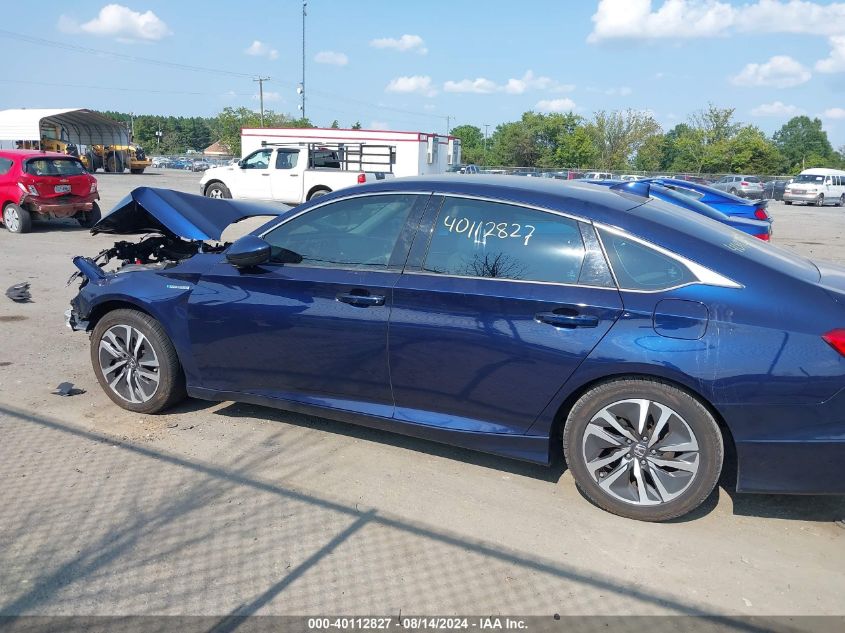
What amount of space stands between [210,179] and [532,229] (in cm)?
1745

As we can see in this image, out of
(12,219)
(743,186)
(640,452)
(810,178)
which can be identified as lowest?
(640,452)

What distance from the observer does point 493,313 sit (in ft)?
11.6

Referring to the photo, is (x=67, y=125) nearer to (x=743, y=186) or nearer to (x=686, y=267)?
(x=743, y=186)

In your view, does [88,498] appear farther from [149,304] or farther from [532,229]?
[532,229]

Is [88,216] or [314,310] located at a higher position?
[314,310]

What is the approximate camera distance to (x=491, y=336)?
3.54m

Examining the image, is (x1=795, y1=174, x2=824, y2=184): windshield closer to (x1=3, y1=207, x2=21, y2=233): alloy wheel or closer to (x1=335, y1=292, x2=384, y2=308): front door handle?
(x1=3, y1=207, x2=21, y2=233): alloy wheel

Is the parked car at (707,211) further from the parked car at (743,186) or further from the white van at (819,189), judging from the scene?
the white van at (819,189)

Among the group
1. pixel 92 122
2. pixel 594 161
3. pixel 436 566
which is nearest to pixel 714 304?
pixel 436 566

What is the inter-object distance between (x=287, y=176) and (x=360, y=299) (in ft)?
51.6

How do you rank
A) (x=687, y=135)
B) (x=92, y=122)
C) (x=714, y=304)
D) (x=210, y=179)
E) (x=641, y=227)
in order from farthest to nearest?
(x=687, y=135)
(x=92, y=122)
(x=210, y=179)
(x=641, y=227)
(x=714, y=304)

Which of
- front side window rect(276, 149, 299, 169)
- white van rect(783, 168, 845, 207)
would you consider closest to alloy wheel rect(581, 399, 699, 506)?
front side window rect(276, 149, 299, 169)

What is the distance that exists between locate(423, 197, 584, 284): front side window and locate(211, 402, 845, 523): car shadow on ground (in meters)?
0.95

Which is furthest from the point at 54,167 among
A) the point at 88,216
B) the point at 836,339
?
the point at 836,339
